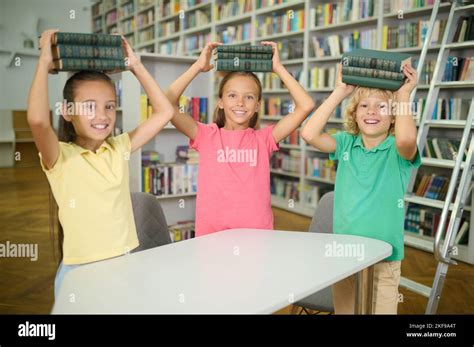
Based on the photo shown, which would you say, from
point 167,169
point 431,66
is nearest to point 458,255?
point 431,66

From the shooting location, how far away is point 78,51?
124 cm

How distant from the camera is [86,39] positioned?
1246 millimetres

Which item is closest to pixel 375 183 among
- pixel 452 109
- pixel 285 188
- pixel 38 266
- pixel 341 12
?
pixel 38 266

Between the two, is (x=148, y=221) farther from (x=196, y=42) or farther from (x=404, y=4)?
(x=196, y=42)

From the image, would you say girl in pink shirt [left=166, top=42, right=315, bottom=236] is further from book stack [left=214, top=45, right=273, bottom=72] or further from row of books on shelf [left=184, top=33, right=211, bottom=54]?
row of books on shelf [left=184, top=33, right=211, bottom=54]

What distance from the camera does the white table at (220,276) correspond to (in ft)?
3.14

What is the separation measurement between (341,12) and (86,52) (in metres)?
3.74

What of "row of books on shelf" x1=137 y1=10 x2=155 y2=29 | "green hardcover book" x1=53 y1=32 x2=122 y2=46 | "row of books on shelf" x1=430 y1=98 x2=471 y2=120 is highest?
"row of books on shelf" x1=137 y1=10 x2=155 y2=29

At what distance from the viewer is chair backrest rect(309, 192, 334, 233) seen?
1.84m

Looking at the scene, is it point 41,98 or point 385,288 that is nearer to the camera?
point 41,98

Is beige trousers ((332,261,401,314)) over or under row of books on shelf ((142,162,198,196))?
under

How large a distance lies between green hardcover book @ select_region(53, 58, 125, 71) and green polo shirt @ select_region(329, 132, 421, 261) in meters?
0.79

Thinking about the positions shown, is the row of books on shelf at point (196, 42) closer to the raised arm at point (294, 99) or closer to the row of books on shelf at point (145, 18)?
the row of books on shelf at point (145, 18)

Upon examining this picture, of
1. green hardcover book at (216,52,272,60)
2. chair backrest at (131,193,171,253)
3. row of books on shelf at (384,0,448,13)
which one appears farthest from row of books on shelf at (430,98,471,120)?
chair backrest at (131,193,171,253)
